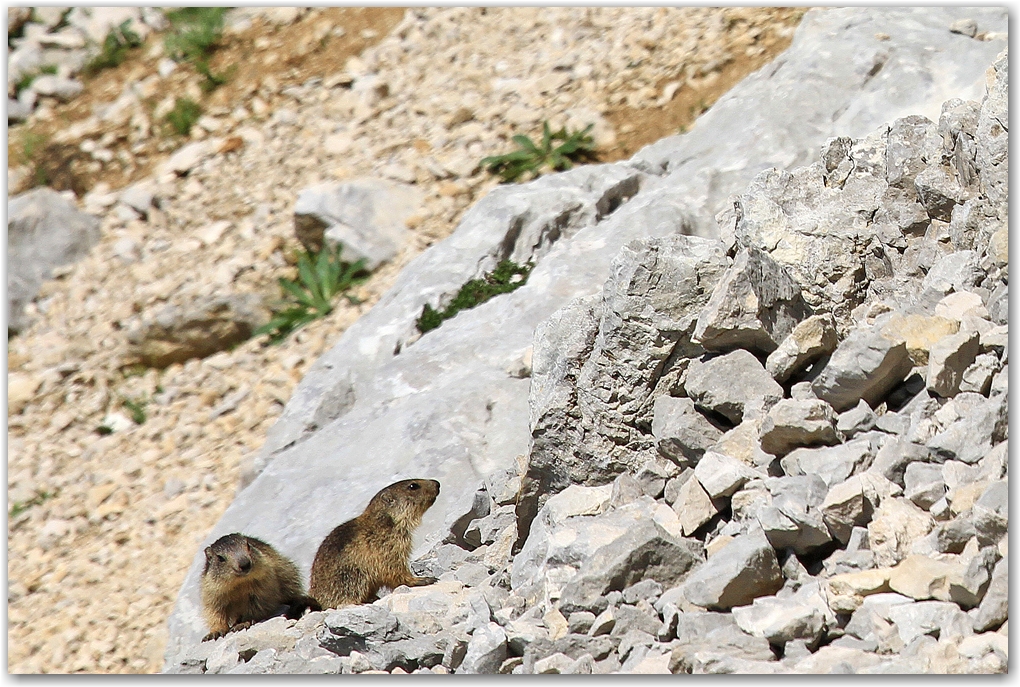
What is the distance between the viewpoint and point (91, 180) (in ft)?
44.7

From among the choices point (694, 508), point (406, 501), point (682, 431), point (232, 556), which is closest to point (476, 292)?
point (406, 501)

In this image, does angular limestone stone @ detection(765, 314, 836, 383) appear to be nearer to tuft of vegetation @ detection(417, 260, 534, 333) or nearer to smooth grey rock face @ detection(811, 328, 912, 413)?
smooth grey rock face @ detection(811, 328, 912, 413)

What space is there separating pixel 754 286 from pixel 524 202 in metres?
4.06

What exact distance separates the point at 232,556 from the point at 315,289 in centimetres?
546

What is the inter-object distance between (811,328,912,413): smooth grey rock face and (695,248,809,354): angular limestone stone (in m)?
0.30

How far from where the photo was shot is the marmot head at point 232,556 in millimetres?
5590

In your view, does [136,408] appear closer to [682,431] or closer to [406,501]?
[406,501]

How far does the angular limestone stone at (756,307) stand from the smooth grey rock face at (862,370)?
296 mm

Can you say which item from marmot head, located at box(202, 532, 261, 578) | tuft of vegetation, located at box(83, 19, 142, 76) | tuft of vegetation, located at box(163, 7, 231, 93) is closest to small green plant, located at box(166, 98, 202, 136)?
tuft of vegetation, located at box(163, 7, 231, 93)

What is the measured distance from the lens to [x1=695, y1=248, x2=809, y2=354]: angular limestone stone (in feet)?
14.3

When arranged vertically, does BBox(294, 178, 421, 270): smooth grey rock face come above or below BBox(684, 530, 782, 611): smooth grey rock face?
below

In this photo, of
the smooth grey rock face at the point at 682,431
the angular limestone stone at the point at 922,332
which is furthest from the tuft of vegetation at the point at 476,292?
the angular limestone stone at the point at 922,332

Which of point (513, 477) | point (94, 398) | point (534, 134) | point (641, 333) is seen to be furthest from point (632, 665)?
point (94, 398)

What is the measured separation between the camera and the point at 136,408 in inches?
436
